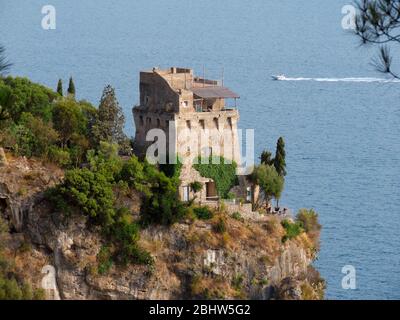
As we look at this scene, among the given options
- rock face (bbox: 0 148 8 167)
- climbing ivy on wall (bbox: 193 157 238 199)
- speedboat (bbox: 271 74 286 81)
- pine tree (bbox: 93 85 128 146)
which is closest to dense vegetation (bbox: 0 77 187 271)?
pine tree (bbox: 93 85 128 146)

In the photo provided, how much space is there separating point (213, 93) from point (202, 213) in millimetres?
5589

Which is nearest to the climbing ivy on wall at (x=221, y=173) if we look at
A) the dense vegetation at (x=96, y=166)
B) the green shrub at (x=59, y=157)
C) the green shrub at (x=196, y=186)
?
the green shrub at (x=196, y=186)

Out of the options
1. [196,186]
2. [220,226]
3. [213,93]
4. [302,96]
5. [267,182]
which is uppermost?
[302,96]

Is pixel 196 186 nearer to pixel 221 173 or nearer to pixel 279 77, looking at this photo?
pixel 221 173

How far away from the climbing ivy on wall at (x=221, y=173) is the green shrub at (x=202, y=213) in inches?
51.6

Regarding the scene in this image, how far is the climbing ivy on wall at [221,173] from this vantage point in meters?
66.7

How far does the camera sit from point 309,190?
101 metres

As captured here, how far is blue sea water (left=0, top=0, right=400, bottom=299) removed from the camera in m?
93.2

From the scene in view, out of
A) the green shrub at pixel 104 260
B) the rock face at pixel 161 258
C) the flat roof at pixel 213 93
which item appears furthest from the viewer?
the flat roof at pixel 213 93

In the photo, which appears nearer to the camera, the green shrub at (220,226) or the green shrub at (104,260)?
the green shrub at (104,260)

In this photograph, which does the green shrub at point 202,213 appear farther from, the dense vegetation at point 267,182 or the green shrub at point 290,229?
the green shrub at point 290,229

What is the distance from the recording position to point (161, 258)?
65.1 metres

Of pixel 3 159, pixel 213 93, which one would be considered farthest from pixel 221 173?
pixel 3 159

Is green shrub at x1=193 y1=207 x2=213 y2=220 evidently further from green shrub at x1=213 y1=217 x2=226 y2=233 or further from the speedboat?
the speedboat
